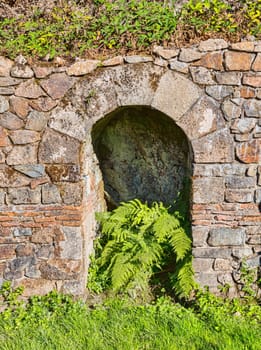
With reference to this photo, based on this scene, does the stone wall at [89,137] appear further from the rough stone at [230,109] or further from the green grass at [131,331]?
the green grass at [131,331]

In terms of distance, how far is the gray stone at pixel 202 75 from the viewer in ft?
13.0

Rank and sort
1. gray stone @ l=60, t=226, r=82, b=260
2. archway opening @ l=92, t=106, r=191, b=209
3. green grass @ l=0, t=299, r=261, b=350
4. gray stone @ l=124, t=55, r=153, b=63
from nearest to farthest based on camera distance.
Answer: green grass @ l=0, t=299, r=261, b=350, gray stone @ l=124, t=55, r=153, b=63, gray stone @ l=60, t=226, r=82, b=260, archway opening @ l=92, t=106, r=191, b=209

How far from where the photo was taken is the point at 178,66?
3998 mm

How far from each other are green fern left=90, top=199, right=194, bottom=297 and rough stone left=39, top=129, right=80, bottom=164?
0.90m

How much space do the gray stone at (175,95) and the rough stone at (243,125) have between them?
Answer: 0.45 meters

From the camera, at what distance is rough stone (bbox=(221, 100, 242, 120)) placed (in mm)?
3994

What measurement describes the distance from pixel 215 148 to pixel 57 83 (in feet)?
5.48

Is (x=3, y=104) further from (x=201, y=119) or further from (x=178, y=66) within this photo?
(x=201, y=119)

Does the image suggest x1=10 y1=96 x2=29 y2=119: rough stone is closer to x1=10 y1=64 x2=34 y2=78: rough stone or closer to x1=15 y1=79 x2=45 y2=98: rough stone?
x1=15 y1=79 x2=45 y2=98: rough stone

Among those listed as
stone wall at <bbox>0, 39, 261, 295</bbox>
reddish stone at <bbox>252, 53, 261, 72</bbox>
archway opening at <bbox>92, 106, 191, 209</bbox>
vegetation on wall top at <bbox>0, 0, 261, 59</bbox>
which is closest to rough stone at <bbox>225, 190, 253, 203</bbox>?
stone wall at <bbox>0, 39, 261, 295</bbox>

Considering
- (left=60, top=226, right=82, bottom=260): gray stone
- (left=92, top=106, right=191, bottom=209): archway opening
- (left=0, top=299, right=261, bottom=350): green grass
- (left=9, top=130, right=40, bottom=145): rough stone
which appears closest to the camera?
(left=0, top=299, right=261, bottom=350): green grass

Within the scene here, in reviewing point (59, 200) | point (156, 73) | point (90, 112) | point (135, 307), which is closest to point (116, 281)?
point (135, 307)

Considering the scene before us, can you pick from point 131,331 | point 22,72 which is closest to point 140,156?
point 22,72

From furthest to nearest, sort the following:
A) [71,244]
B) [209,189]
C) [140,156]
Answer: [140,156] → [71,244] → [209,189]
